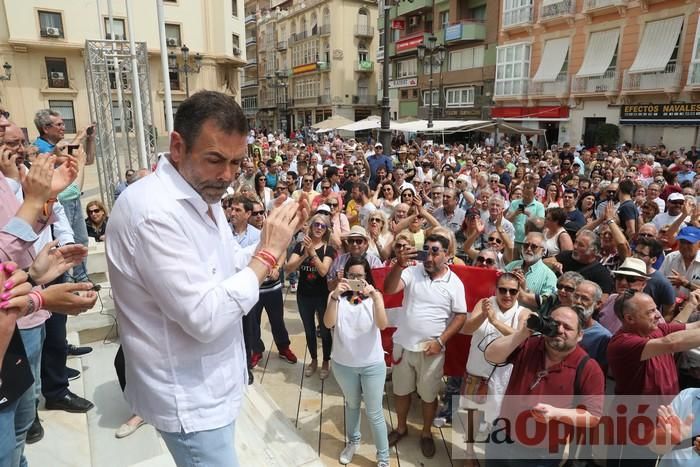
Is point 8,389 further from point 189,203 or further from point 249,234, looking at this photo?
point 249,234

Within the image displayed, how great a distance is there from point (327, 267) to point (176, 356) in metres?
3.12

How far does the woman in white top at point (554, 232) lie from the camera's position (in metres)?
5.15

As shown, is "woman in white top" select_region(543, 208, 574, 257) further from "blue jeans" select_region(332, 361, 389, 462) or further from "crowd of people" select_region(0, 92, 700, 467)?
"blue jeans" select_region(332, 361, 389, 462)

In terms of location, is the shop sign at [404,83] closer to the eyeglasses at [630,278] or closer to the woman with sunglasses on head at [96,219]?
the woman with sunglasses on head at [96,219]

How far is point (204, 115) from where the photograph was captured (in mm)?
1493

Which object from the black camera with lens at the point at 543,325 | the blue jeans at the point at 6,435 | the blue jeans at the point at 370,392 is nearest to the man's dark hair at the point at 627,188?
the black camera with lens at the point at 543,325

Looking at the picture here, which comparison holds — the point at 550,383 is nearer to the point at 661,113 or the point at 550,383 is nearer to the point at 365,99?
the point at 661,113

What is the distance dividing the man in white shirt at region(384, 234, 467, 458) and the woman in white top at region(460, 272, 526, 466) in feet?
0.59

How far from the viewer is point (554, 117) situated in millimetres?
24812

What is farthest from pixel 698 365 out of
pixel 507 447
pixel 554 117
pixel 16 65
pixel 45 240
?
pixel 16 65

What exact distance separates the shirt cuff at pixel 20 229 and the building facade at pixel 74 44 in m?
28.9

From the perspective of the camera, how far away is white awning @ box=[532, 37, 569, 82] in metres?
24.3

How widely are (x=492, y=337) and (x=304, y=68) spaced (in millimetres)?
53121

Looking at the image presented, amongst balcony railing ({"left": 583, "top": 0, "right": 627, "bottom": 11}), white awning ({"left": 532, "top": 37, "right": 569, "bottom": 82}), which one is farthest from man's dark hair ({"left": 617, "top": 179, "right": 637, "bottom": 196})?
white awning ({"left": 532, "top": 37, "right": 569, "bottom": 82})
